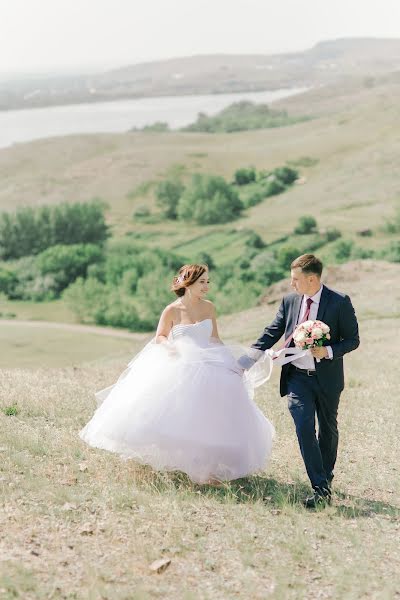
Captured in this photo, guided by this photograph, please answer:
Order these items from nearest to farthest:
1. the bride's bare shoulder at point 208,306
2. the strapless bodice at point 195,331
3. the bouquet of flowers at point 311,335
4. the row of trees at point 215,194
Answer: the bouquet of flowers at point 311,335 < the strapless bodice at point 195,331 < the bride's bare shoulder at point 208,306 < the row of trees at point 215,194

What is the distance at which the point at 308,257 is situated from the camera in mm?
8211

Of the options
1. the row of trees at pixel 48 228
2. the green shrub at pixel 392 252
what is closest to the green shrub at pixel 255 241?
the green shrub at pixel 392 252

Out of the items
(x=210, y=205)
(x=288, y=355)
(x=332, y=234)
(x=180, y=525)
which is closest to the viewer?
(x=180, y=525)

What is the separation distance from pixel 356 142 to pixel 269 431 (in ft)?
453

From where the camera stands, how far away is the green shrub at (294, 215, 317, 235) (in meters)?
116

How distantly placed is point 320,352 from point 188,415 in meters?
1.65

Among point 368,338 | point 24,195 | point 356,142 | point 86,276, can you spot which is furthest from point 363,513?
point 24,195

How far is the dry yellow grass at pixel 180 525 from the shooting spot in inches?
256

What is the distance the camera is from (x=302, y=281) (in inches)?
325

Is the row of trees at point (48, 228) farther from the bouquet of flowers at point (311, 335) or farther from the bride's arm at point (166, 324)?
the bouquet of flowers at point (311, 335)

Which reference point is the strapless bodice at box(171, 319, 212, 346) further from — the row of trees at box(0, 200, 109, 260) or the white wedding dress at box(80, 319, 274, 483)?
the row of trees at box(0, 200, 109, 260)

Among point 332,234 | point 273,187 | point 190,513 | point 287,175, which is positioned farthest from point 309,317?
point 273,187

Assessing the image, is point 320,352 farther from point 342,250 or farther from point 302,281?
point 342,250

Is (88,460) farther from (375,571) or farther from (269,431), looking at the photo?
(375,571)
